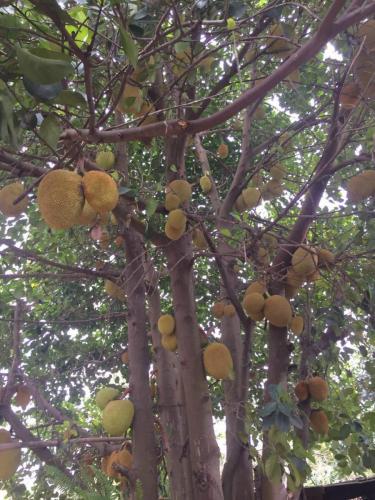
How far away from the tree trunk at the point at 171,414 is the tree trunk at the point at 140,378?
0.10 metres

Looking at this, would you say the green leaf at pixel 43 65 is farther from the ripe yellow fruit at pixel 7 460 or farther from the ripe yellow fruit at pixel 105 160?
the ripe yellow fruit at pixel 7 460

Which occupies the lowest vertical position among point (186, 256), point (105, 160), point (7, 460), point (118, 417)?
point (7, 460)

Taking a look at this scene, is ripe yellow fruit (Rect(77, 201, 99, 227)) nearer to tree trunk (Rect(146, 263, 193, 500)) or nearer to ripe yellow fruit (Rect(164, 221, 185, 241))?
ripe yellow fruit (Rect(164, 221, 185, 241))

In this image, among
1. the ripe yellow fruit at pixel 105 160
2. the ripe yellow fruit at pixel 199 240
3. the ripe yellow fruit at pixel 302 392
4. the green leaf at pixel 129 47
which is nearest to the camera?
the green leaf at pixel 129 47

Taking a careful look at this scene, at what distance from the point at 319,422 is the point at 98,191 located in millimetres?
1557

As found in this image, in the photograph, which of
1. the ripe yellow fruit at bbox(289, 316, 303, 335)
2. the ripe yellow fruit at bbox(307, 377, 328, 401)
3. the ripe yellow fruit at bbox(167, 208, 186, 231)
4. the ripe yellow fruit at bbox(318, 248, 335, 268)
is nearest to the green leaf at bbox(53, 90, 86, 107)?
the ripe yellow fruit at bbox(167, 208, 186, 231)

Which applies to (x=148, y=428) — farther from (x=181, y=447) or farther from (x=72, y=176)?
(x=72, y=176)

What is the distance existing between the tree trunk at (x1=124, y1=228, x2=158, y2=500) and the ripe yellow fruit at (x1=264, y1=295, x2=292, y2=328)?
584mm

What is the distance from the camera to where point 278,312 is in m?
2.09

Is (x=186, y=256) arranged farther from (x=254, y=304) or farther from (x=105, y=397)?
(x=105, y=397)

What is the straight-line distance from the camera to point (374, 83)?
210cm

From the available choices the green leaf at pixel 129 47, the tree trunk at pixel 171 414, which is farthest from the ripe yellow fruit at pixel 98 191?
the tree trunk at pixel 171 414

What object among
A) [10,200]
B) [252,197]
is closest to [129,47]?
[10,200]

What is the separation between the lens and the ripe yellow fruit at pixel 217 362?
6.48ft
